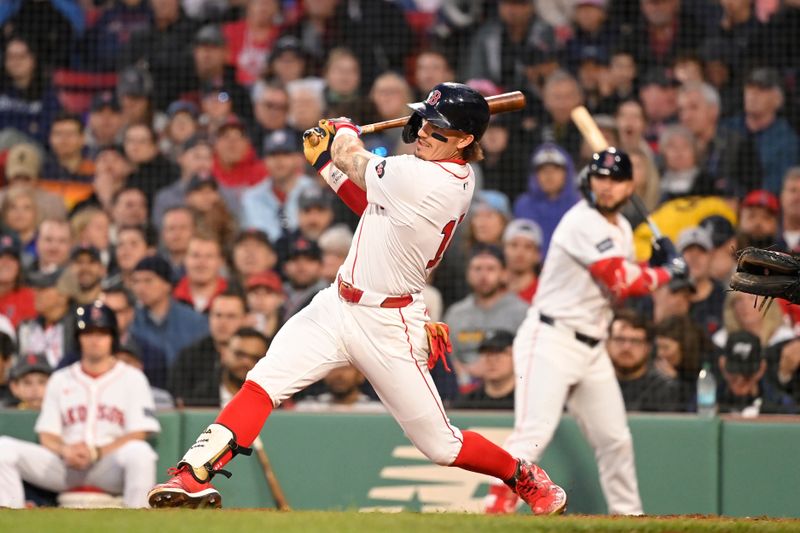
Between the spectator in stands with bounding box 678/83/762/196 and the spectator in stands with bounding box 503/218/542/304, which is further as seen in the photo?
the spectator in stands with bounding box 678/83/762/196

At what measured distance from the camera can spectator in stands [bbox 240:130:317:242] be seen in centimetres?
910

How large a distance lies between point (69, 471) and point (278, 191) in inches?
118

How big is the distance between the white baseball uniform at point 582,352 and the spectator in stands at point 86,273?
11.0 feet

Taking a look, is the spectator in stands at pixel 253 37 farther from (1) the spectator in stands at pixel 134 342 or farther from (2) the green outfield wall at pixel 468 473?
(2) the green outfield wall at pixel 468 473

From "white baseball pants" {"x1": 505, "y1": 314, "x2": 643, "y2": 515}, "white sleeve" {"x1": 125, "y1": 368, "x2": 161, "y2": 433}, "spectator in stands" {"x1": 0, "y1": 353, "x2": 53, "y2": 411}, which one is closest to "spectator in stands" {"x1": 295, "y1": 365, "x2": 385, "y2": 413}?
"white sleeve" {"x1": 125, "y1": 368, "x2": 161, "y2": 433}

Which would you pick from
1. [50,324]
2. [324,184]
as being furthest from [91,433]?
[324,184]

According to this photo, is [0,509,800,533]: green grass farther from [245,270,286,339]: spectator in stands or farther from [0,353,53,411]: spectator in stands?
[245,270,286,339]: spectator in stands

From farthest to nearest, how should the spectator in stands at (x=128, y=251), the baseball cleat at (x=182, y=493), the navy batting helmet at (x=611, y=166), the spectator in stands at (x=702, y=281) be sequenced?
1. the spectator in stands at (x=128, y=251)
2. the spectator in stands at (x=702, y=281)
3. the navy batting helmet at (x=611, y=166)
4. the baseball cleat at (x=182, y=493)

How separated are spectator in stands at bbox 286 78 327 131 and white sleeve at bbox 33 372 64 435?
3215 mm

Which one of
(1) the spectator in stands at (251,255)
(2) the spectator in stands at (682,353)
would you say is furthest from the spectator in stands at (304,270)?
(2) the spectator in stands at (682,353)

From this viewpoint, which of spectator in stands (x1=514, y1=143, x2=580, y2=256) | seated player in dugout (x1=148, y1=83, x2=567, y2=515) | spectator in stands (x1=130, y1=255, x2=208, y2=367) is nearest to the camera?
seated player in dugout (x1=148, y1=83, x2=567, y2=515)

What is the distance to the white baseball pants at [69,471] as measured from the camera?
675 cm

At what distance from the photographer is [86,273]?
28.7 feet

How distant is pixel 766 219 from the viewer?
8.04 meters
